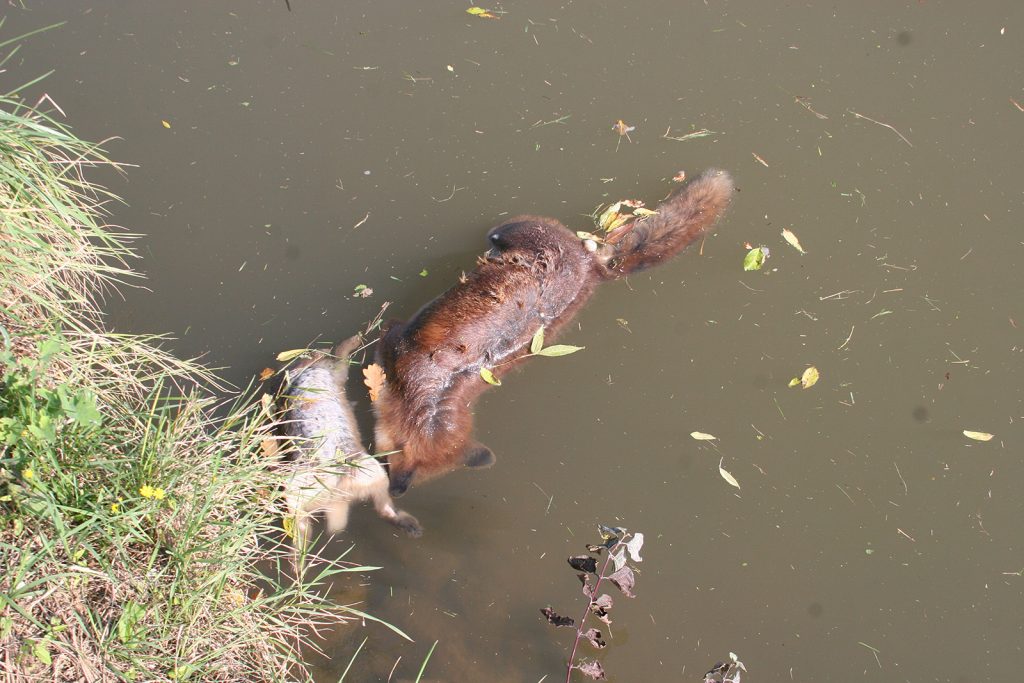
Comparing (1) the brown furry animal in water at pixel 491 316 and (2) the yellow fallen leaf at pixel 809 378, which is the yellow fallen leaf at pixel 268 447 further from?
(2) the yellow fallen leaf at pixel 809 378

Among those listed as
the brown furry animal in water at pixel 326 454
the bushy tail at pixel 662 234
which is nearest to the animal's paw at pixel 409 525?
the brown furry animal in water at pixel 326 454

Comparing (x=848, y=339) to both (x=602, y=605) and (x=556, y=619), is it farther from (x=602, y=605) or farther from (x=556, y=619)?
(x=556, y=619)

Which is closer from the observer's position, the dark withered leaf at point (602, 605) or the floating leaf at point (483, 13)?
the dark withered leaf at point (602, 605)

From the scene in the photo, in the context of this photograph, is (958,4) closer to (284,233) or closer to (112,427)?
(284,233)

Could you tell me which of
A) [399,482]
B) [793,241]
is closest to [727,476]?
[793,241]

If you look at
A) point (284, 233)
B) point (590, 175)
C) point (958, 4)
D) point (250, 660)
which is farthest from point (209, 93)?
point (958, 4)

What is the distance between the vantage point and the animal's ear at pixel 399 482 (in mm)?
4047

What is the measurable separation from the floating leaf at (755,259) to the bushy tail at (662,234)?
300 mm

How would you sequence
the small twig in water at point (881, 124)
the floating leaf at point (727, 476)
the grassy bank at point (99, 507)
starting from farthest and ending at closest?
1. the small twig in water at point (881, 124)
2. the floating leaf at point (727, 476)
3. the grassy bank at point (99, 507)

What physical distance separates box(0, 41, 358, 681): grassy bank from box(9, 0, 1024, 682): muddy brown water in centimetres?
84

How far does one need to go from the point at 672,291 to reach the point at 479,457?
1.60 metres

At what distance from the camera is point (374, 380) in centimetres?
444

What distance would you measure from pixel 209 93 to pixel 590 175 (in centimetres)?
254

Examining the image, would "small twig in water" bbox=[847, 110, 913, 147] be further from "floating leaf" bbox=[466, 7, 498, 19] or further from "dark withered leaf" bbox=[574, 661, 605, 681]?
"dark withered leaf" bbox=[574, 661, 605, 681]
